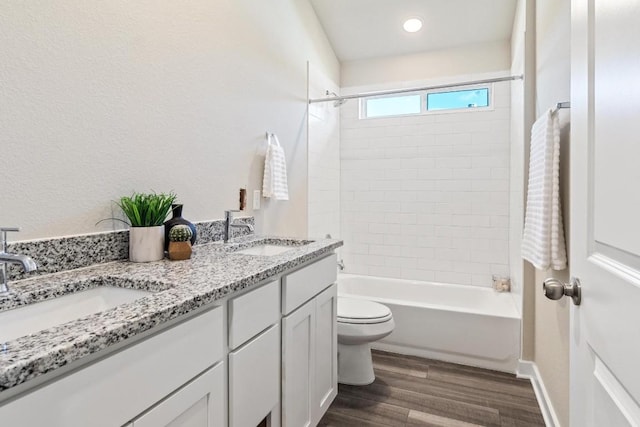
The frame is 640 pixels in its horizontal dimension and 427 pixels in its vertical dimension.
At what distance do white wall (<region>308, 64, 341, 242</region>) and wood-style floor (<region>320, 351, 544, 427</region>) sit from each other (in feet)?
4.21

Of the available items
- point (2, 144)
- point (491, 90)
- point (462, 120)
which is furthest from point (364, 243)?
point (2, 144)

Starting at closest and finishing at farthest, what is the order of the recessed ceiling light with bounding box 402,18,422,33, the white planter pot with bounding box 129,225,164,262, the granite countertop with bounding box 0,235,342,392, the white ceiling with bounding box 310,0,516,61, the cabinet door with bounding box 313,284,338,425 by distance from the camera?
the granite countertop with bounding box 0,235,342,392 < the white planter pot with bounding box 129,225,164,262 < the cabinet door with bounding box 313,284,338,425 < the white ceiling with bounding box 310,0,516,61 < the recessed ceiling light with bounding box 402,18,422,33

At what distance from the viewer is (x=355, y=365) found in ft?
7.48

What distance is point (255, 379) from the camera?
3.95ft

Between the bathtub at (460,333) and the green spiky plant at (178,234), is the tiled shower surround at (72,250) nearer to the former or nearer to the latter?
the green spiky plant at (178,234)

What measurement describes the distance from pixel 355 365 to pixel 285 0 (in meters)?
2.52

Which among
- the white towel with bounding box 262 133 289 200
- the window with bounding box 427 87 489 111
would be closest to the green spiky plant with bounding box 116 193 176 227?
the white towel with bounding box 262 133 289 200

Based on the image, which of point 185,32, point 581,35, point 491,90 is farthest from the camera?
point 491,90

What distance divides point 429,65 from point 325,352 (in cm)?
273

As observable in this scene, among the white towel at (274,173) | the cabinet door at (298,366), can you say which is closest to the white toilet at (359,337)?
the cabinet door at (298,366)

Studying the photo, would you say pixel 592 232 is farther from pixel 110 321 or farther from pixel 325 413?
pixel 325 413

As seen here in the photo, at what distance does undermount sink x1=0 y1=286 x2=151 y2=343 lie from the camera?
86cm

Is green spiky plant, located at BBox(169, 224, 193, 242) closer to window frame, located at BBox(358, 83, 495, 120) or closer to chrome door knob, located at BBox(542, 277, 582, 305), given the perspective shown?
chrome door knob, located at BBox(542, 277, 582, 305)

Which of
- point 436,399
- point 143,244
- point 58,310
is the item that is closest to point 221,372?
point 58,310
